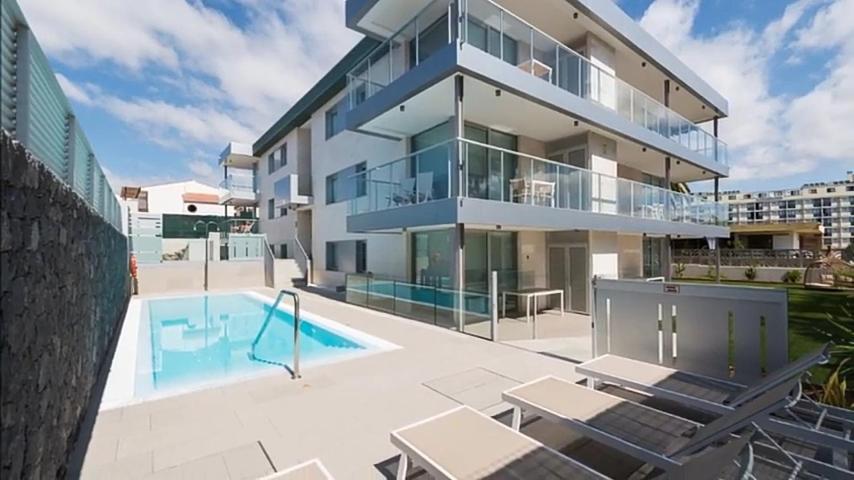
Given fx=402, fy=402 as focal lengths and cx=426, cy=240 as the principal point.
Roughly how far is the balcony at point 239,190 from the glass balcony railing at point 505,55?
705 inches

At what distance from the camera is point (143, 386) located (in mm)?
6023

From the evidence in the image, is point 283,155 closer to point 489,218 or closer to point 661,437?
point 489,218

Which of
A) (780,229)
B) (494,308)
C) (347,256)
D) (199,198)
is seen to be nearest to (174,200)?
(199,198)

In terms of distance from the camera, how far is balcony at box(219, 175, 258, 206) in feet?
95.1

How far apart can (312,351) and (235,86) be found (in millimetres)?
21185

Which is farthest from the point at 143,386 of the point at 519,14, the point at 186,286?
the point at 186,286

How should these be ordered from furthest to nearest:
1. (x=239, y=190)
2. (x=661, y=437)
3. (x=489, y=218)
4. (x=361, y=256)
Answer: (x=239, y=190) → (x=361, y=256) → (x=489, y=218) → (x=661, y=437)

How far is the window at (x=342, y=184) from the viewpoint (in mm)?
15772

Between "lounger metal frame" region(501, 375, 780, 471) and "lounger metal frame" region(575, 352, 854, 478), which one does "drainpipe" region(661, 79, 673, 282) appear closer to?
"lounger metal frame" region(575, 352, 854, 478)

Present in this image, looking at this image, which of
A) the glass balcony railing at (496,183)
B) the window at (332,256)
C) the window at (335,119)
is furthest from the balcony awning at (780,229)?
the window at (335,119)

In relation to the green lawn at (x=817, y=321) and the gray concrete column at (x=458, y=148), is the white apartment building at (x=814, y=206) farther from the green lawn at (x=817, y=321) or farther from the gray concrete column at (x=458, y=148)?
the gray concrete column at (x=458, y=148)

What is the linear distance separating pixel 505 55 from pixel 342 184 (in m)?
9.34

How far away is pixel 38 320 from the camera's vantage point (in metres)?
2.55

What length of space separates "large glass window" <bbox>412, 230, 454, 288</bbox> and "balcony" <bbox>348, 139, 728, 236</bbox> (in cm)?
204
